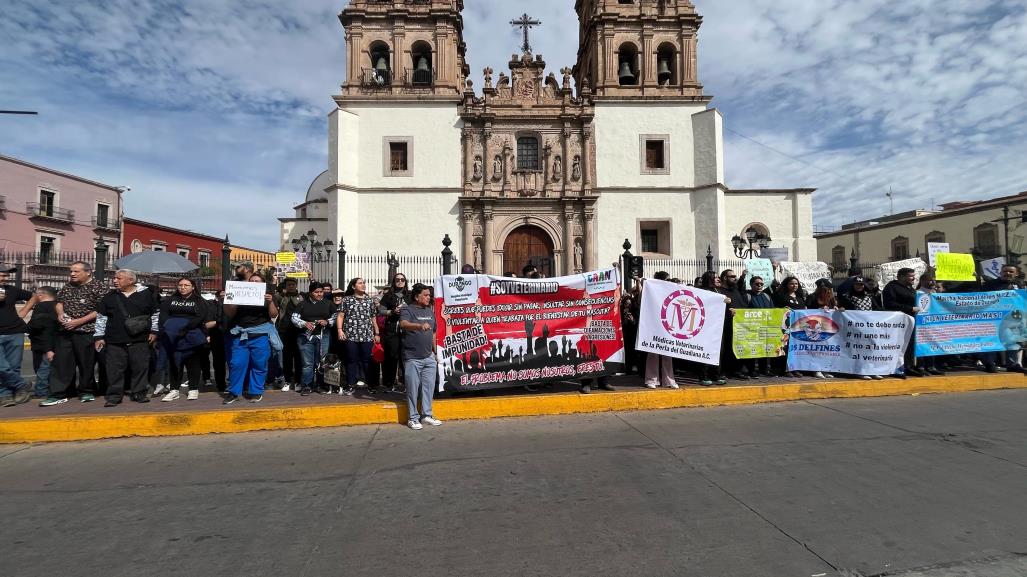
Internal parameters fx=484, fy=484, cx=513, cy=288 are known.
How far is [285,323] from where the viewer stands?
24.2 ft

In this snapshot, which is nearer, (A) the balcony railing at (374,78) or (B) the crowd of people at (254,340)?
(B) the crowd of people at (254,340)

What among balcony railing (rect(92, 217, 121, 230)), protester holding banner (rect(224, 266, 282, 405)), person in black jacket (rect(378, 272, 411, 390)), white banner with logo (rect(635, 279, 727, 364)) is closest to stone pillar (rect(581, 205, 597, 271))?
white banner with logo (rect(635, 279, 727, 364))

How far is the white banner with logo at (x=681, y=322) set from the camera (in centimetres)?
710

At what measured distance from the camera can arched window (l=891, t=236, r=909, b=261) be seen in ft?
121

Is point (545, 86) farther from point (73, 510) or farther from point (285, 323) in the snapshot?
point (73, 510)

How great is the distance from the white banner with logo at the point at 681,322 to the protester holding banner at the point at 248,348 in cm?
522

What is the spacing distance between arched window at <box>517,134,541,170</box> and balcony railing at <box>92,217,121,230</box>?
32.9m

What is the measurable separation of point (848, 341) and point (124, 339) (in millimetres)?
10516

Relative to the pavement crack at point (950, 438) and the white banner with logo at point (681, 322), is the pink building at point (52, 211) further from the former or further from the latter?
the pavement crack at point (950, 438)

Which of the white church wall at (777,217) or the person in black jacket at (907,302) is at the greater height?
the white church wall at (777,217)

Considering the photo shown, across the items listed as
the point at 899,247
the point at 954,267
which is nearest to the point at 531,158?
the point at 954,267

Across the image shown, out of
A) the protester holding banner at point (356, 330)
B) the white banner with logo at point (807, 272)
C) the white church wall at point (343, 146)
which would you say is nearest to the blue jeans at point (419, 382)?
the protester holding banner at point (356, 330)

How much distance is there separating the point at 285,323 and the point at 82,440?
8.69 ft

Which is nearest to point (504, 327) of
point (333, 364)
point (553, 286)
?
Result: point (553, 286)
